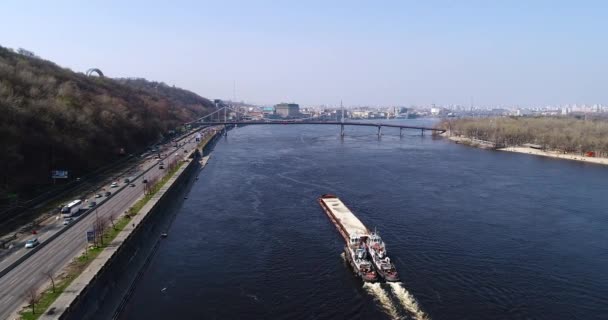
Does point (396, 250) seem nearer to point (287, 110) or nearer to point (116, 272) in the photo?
point (116, 272)

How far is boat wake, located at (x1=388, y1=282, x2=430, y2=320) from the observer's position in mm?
14156

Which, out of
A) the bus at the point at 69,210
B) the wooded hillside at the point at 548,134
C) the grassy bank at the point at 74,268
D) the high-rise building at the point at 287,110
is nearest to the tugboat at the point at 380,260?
the grassy bank at the point at 74,268

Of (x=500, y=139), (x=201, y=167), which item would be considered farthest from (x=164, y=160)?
(x=500, y=139)

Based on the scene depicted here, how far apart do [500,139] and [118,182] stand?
183 ft

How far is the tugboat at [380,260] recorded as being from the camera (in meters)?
16.4

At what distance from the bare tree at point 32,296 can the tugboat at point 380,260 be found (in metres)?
11.6

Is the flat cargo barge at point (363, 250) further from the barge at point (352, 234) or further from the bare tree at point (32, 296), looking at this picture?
the bare tree at point (32, 296)

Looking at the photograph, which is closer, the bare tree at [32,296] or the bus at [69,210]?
the bare tree at [32,296]

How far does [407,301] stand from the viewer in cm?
1505

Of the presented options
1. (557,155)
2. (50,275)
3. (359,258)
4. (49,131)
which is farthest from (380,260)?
(557,155)

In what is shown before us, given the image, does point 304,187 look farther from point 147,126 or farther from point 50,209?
point 147,126

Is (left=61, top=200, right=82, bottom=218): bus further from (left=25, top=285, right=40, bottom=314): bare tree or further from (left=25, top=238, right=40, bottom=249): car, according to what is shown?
(left=25, top=285, right=40, bottom=314): bare tree

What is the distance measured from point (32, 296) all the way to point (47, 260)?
3584 millimetres

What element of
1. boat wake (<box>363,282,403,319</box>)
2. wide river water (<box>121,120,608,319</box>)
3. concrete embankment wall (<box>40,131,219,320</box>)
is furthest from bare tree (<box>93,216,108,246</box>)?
boat wake (<box>363,282,403,319</box>)
